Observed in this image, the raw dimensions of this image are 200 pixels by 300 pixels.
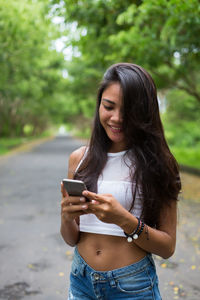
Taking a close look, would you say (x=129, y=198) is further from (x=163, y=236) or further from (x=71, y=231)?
(x=71, y=231)

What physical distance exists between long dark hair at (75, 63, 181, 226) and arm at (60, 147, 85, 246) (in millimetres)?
178

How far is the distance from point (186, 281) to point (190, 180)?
26.8 ft

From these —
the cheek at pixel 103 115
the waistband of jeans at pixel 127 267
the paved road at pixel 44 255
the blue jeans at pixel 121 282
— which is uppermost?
the cheek at pixel 103 115

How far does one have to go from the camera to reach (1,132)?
36.4m

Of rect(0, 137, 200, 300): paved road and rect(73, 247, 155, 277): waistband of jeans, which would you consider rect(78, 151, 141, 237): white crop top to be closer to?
rect(73, 247, 155, 277): waistband of jeans

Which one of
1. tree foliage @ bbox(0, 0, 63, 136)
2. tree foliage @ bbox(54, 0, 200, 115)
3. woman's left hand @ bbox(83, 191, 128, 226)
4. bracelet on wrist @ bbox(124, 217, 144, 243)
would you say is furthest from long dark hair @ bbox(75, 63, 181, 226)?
tree foliage @ bbox(0, 0, 63, 136)

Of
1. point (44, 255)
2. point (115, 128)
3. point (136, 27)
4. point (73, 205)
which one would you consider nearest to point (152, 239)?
point (73, 205)

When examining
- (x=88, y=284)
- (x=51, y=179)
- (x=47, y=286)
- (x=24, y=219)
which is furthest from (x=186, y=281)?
(x=51, y=179)

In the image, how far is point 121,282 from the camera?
1657mm

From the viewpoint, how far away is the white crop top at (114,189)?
171cm

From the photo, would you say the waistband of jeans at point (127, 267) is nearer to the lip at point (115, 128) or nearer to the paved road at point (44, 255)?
the lip at point (115, 128)

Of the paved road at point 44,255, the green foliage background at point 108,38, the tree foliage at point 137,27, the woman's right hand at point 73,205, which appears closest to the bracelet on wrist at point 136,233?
the woman's right hand at point 73,205

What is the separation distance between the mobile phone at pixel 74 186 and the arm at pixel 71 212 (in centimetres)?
3

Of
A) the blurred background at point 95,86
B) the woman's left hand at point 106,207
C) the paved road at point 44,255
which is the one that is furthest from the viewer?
the blurred background at point 95,86
